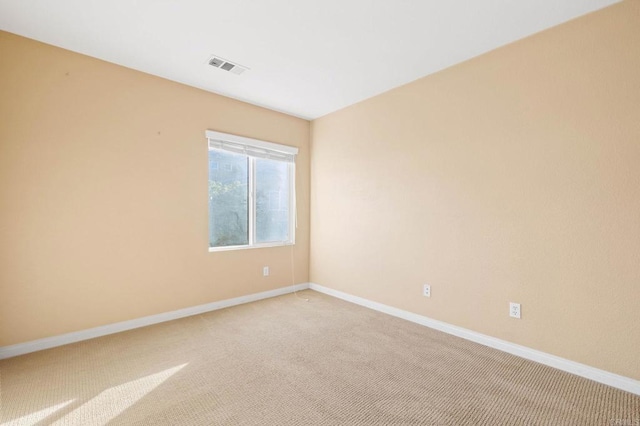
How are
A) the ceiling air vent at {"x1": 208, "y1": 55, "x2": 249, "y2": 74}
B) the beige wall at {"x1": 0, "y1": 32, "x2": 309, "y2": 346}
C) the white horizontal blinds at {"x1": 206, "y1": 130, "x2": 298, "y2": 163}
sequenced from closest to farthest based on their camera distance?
1. the beige wall at {"x1": 0, "y1": 32, "x2": 309, "y2": 346}
2. the ceiling air vent at {"x1": 208, "y1": 55, "x2": 249, "y2": 74}
3. the white horizontal blinds at {"x1": 206, "y1": 130, "x2": 298, "y2": 163}

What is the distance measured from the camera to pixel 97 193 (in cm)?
276

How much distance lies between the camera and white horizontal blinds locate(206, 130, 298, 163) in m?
3.51

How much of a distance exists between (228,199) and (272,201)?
2.19 ft

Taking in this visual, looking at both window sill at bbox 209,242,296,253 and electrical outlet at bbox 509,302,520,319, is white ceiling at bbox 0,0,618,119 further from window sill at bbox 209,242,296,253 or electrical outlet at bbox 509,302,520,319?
electrical outlet at bbox 509,302,520,319

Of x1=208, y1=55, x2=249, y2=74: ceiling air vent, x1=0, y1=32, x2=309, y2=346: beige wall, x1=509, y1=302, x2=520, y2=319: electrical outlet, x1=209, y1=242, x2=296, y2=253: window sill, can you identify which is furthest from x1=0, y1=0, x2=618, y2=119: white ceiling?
x1=509, y1=302, x2=520, y2=319: electrical outlet

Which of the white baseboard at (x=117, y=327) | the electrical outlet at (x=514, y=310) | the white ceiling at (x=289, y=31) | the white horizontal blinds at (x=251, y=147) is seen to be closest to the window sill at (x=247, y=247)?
the white baseboard at (x=117, y=327)

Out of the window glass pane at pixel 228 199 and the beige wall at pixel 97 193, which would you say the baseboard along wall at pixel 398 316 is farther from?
the window glass pane at pixel 228 199

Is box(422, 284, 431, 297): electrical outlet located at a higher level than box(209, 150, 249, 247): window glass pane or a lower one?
lower

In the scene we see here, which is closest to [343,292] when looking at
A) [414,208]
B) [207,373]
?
[414,208]

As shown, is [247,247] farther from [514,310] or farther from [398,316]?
[514,310]

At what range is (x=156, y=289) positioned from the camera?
310 centimetres

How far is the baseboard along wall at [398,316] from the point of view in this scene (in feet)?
6.69

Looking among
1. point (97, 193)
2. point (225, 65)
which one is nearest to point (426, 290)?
point (225, 65)

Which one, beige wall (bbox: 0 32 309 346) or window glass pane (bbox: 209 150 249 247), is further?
window glass pane (bbox: 209 150 249 247)
